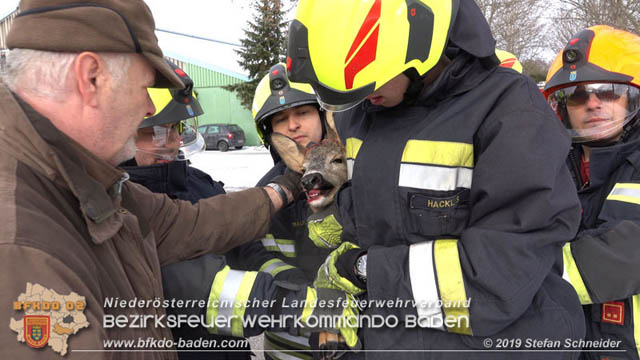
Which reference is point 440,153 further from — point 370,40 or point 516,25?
point 516,25

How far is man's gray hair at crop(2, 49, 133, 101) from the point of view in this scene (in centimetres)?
114

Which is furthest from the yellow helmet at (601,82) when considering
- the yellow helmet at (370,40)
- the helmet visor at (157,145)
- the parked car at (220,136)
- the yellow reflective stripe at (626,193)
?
the parked car at (220,136)

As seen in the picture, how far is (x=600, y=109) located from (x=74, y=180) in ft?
8.10

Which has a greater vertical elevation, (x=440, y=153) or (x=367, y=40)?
(x=367, y=40)

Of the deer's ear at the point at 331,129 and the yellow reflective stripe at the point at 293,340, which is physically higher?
the deer's ear at the point at 331,129

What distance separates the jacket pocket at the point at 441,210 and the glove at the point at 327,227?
1.67 ft

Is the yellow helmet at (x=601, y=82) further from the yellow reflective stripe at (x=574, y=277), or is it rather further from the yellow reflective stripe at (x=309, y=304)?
the yellow reflective stripe at (x=309, y=304)

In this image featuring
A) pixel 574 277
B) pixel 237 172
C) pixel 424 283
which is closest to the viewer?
pixel 424 283

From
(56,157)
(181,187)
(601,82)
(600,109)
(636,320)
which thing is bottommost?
(636,320)

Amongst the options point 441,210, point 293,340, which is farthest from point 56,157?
point 293,340

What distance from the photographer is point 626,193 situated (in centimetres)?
176

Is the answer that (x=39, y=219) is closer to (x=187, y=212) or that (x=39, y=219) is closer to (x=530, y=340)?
(x=187, y=212)

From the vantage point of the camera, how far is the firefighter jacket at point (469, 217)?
3.85ft

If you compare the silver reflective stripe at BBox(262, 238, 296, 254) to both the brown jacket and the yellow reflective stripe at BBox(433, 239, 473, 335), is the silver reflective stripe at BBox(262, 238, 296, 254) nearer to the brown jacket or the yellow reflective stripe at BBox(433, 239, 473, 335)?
the brown jacket
